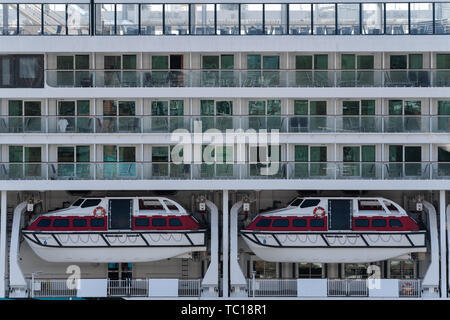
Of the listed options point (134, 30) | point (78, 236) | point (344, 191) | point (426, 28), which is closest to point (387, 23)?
point (426, 28)

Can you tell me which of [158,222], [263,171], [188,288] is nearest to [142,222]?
[158,222]

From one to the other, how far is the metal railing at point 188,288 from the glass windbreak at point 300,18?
6120 mm

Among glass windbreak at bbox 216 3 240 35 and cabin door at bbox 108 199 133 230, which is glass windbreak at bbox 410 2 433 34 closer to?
glass windbreak at bbox 216 3 240 35

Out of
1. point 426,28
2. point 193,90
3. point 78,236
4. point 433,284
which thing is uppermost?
point 426,28

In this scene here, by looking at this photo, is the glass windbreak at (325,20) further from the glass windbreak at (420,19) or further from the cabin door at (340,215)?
the cabin door at (340,215)

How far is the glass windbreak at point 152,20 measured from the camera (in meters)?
17.3

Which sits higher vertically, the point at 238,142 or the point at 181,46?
the point at 181,46

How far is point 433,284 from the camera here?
682 inches

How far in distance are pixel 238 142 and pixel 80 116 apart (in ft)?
12.0

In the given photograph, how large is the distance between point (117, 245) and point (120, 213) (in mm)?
726

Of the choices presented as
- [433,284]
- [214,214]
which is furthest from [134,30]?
[433,284]

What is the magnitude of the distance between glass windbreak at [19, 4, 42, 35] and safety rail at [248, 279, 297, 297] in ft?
24.7

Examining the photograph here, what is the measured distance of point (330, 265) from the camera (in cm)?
1817

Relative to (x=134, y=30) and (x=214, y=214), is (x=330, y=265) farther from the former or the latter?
(x=134, y=30)
